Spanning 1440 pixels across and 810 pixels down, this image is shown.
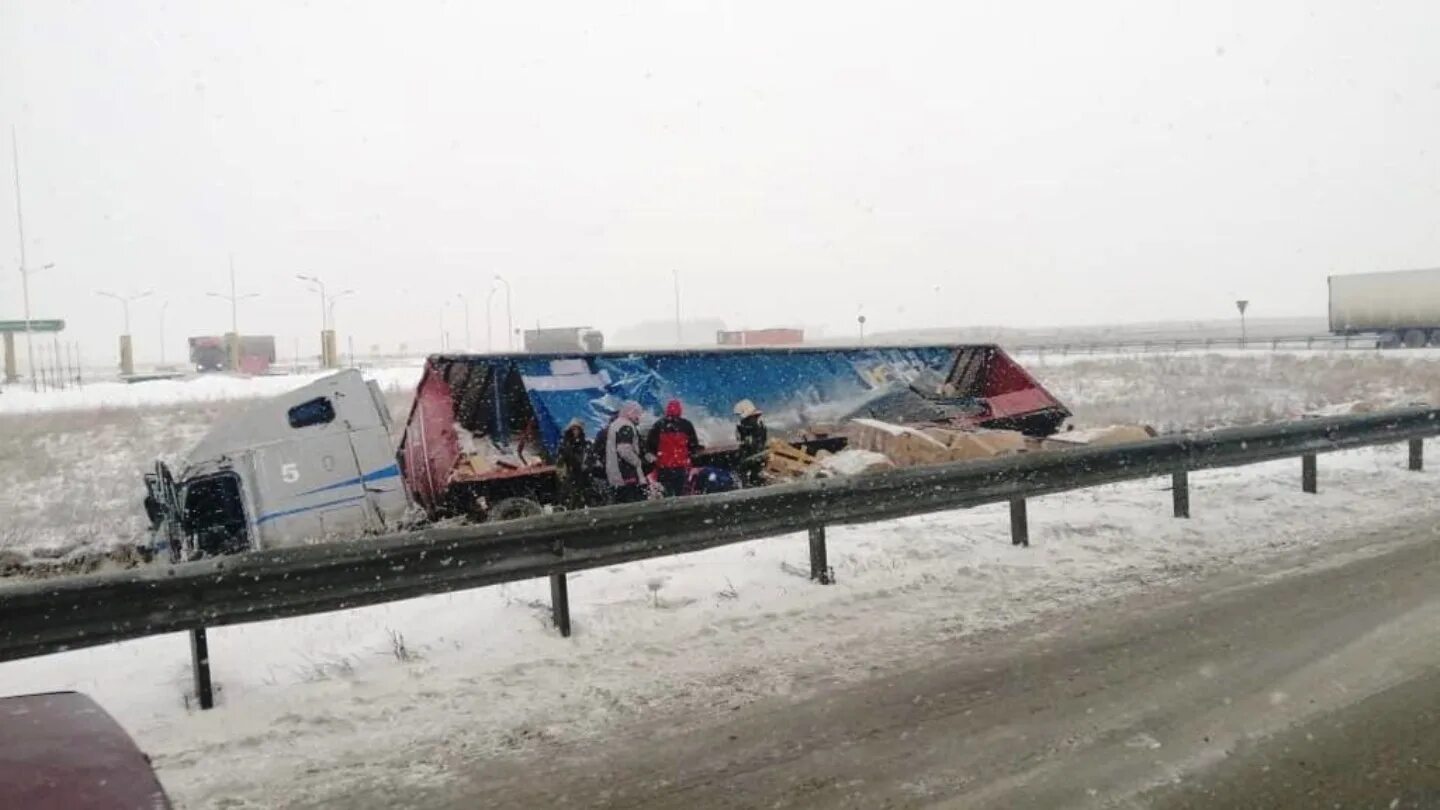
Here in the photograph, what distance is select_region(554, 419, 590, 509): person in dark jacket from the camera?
12.1 meters

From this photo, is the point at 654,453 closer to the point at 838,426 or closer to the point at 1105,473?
the point at 838,426

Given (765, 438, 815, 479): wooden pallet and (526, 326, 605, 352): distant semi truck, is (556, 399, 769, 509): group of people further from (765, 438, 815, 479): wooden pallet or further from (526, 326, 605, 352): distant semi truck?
(526, 326, 605, 352): distant semi truck

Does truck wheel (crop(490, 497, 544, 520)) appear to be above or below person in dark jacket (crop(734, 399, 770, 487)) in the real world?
below

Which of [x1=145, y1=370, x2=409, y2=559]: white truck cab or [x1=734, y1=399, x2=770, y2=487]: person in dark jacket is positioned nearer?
[x1=145, y1=370, x2=409, y2=559]: white truck cab

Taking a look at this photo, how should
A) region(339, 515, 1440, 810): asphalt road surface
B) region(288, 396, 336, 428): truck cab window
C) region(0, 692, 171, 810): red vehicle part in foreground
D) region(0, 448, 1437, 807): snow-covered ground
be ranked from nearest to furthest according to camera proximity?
1. region(0, 692, 171, 810): red vehicle part in foreground
2. region(339, 515, 1440, 810): asphalt road surface
3. region(0, 448, 1437, 807): snow-covered ground
4. region(288, 396, 336, 428): truck cab window

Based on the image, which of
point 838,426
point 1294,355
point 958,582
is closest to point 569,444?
point 838,426

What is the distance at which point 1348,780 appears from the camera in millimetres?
4039

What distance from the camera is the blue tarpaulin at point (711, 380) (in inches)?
509

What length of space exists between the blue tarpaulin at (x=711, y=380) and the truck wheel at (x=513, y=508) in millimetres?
873

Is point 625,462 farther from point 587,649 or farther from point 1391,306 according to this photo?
point 1391,306

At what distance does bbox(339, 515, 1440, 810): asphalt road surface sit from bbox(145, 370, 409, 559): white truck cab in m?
8.13

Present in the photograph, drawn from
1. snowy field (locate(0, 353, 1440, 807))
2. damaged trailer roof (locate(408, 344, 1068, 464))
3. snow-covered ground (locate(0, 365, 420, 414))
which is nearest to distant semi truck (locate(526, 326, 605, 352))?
snow-covered ground (locate(0, 365, 420, 414))

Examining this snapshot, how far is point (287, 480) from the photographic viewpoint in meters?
11.6

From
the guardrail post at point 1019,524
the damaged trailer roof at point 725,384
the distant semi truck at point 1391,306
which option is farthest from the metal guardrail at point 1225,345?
the guardrail post at point 1019,524
